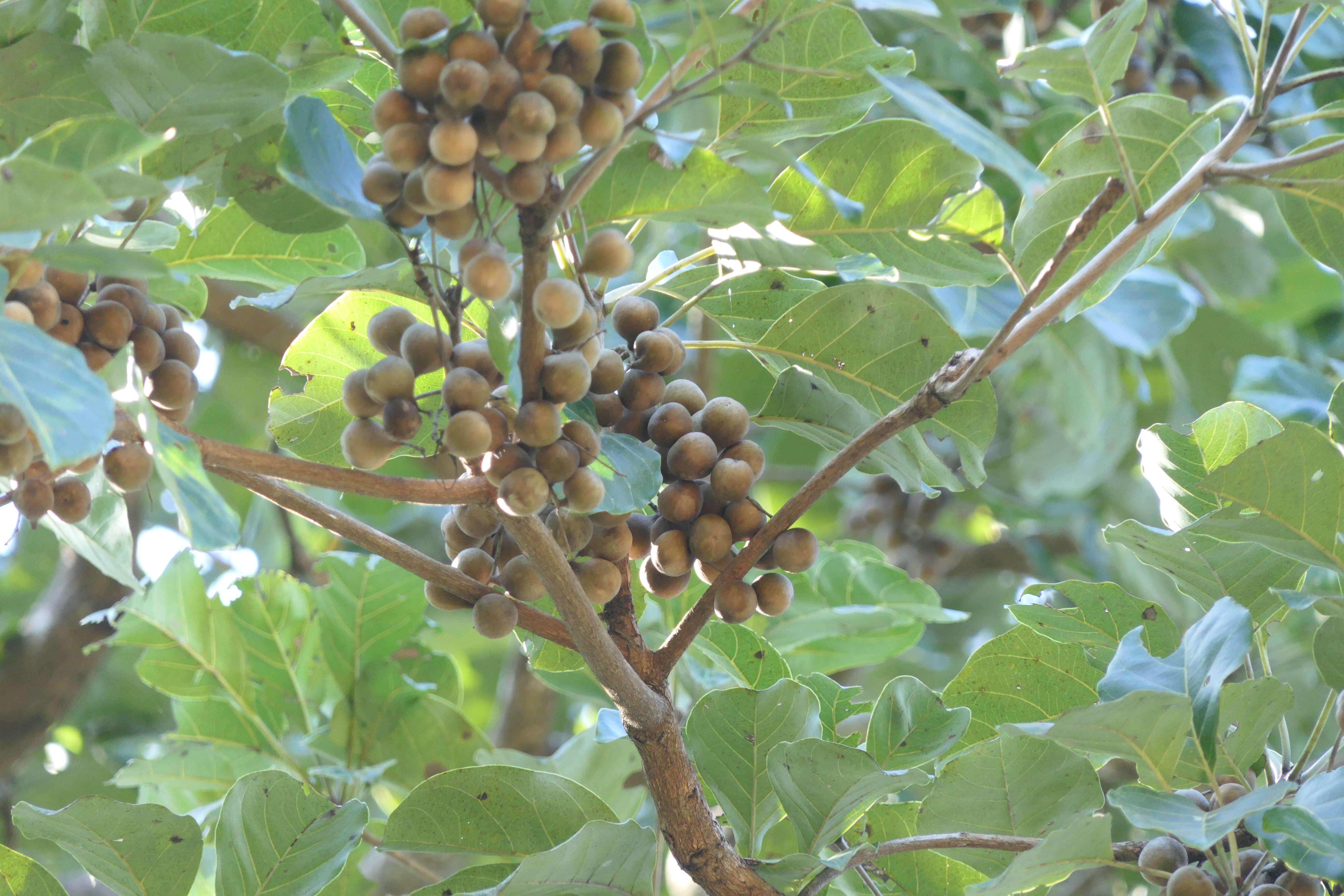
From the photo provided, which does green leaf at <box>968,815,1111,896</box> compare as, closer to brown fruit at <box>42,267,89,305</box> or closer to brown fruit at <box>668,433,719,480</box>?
brown fruit at <box>668,433,719,480</box>

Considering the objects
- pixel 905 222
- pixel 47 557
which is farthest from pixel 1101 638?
pixel 47 557

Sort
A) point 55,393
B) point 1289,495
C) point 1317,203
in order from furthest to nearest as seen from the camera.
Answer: point 1317,203
point 1289,495
point 55,393

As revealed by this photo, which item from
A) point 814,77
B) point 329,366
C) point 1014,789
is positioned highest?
point 814,77

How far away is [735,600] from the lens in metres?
1.05

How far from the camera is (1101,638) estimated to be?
1.28 metres

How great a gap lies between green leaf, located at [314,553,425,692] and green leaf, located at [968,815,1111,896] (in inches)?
43.3

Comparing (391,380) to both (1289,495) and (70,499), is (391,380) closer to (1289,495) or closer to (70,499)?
(70,499)

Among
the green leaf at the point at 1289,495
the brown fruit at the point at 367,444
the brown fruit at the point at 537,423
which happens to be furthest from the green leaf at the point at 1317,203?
the brown fruit at the point at 367,444

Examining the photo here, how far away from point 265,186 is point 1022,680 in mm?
924

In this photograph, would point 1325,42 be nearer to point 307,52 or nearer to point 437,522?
point 307,52

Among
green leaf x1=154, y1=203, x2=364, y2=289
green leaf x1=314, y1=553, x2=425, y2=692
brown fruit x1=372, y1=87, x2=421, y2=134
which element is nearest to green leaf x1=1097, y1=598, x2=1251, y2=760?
brown fruit x1=372, y1=87, x2=421, y2=134

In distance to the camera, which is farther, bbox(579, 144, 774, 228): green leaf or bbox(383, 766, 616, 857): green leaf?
bbox(383, 766, 616, 857): green leaf

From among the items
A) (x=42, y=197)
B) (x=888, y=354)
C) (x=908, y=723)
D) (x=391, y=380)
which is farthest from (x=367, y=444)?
(x=908, y=723)

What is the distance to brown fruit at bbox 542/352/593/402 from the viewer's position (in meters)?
0.85
